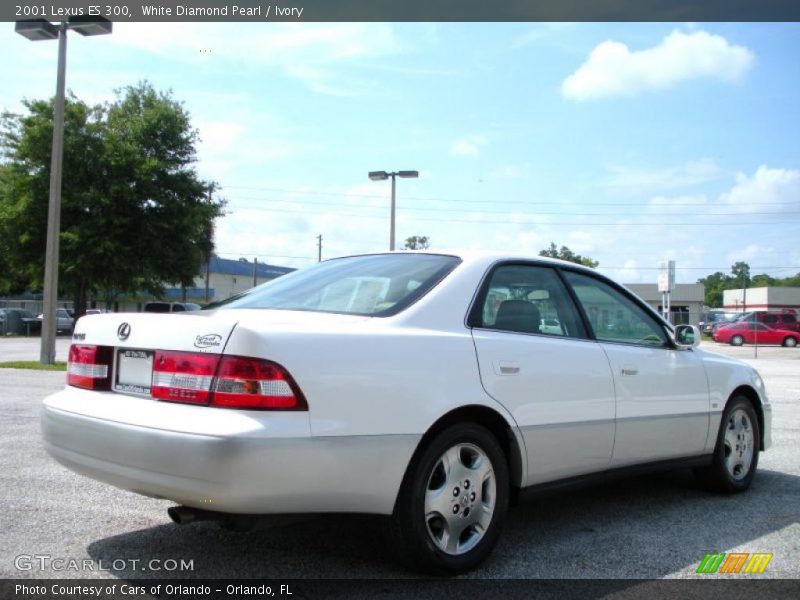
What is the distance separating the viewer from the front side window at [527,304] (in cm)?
396

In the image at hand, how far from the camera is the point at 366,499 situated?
320 centimetres

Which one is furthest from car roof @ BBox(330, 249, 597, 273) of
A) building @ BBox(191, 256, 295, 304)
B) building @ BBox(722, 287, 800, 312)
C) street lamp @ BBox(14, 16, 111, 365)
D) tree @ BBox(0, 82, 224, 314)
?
building @ BBox(722, 287, 800, 312)

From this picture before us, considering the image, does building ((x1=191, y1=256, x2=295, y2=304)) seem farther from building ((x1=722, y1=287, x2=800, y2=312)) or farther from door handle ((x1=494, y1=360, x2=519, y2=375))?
door handle ((x1=494, y1=360, x2=519, y2=375))

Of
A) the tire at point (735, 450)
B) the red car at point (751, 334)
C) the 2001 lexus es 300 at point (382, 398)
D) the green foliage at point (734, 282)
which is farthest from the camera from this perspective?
the green foliage at point (734, 282)

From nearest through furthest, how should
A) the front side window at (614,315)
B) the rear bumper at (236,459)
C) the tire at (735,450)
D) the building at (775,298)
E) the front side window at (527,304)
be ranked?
1. the rear bumper at (236,459)
2. the front side window at (527,304)
3. the front side window at (614,315)
4. the tire at (735,450)
5. the building at (775,298)

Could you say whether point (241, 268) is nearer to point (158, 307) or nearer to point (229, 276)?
point (229, 276)

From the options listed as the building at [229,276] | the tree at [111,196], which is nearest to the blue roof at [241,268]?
the building at [229,276]

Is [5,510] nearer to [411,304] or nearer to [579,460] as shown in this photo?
[411,304]

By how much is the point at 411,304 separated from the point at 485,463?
848 millimetres

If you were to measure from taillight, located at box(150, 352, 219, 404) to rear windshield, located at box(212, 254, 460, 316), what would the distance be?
0.74 meters

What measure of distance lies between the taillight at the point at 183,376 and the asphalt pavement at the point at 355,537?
1.99 feet

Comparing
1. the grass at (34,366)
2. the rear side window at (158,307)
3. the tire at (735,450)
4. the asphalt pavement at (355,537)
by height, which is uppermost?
the rear side window at (158,307)

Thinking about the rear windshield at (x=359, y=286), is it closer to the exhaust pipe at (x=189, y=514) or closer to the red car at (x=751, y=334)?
the exhaust pipe at (x=189, y=514)

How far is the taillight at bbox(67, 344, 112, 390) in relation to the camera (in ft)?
11.7
